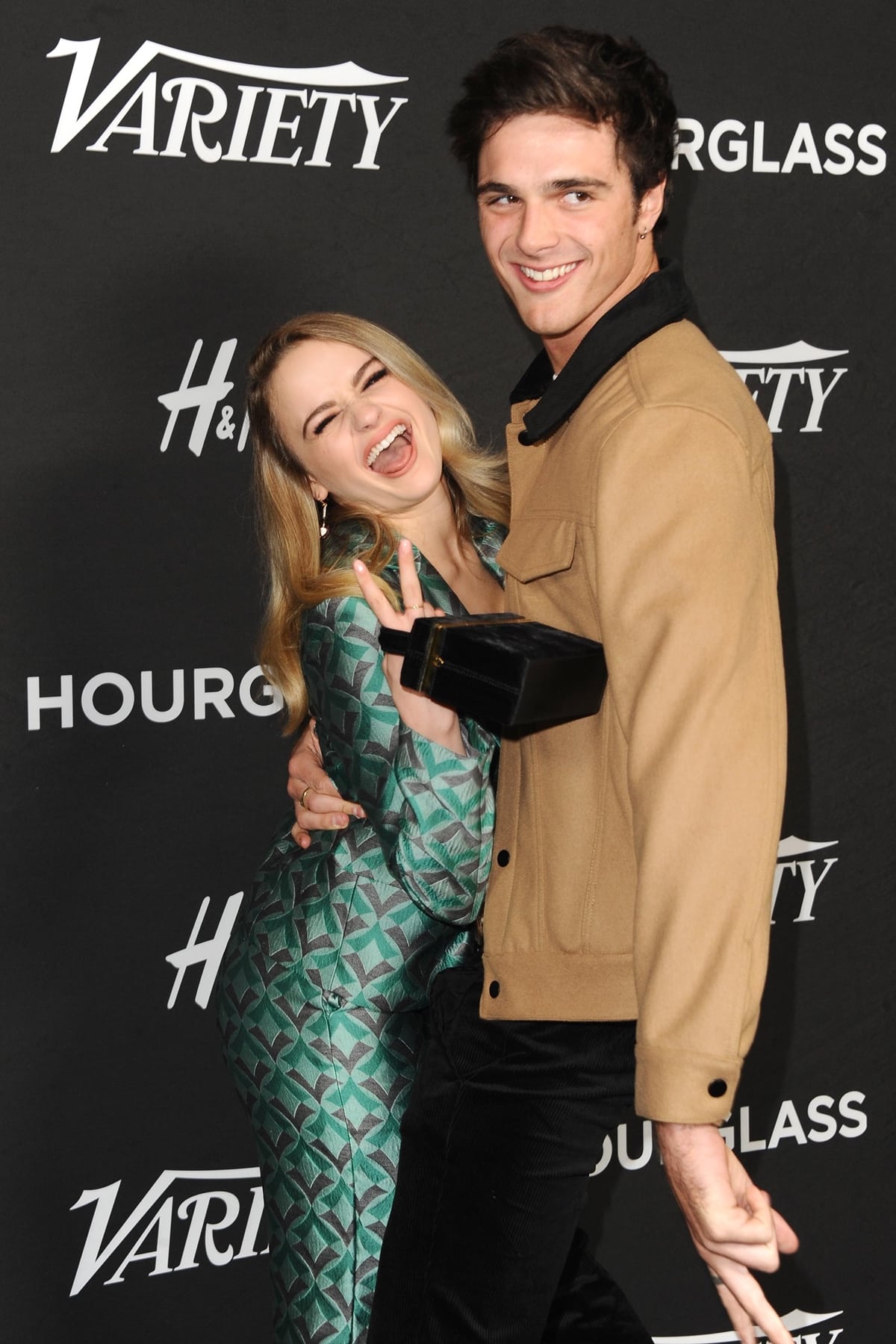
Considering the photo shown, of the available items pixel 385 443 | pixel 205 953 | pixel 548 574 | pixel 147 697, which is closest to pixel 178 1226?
pixel 205 953

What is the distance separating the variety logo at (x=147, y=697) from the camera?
221cm

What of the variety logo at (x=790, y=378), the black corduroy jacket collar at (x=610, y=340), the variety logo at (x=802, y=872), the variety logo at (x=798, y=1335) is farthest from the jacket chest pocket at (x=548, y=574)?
the variety logo at (x=798, y=1335)

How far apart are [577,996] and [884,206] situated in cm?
168

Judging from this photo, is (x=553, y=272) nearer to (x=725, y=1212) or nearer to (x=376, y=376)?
(x=376, y=376)

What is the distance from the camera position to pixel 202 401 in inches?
87.2

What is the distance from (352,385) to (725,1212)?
1006 mm

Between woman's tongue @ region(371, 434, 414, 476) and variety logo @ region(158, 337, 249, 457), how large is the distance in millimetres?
515

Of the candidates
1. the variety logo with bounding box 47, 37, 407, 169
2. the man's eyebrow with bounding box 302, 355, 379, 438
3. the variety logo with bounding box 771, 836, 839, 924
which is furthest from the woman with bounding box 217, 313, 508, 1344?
the variety logo with bounding box 771, 836, 839, 924

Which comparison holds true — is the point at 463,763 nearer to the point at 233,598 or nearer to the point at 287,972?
the point at 287,972

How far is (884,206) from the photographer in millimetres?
2520

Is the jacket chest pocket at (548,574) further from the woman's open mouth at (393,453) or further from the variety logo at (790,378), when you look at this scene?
the variety logo at (790,378)

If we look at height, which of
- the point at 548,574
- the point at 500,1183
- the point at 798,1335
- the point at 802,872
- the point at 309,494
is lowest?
the point at 798,1335

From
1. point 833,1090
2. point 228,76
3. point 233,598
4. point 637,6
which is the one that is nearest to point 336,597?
point 233,598

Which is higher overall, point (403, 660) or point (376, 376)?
point (376, 376)
